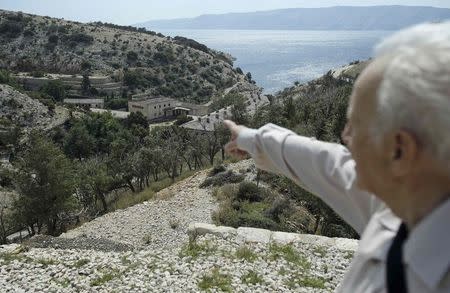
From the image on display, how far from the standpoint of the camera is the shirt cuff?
5.21 feet

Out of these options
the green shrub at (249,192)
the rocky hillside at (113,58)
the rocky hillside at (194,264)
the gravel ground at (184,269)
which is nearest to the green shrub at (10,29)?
the rocky hillside at (113,58)

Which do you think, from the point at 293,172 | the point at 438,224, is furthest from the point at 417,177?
the point at 293,172

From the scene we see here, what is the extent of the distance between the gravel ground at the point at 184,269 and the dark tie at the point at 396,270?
5528 mm

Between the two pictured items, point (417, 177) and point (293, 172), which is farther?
point (293, 172)

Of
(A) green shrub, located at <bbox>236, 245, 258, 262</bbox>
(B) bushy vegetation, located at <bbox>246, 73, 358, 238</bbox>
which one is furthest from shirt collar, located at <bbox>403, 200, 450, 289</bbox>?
(B) bushy vegetation, located at <bbox>246, 73, 358, 238</bbox>

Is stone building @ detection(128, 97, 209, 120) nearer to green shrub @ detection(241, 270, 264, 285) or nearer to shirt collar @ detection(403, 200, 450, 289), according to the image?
green shrub @ detection(241, 270, 264, 285)

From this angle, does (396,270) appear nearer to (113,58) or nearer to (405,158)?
(405,158)

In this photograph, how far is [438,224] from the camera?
0.89m

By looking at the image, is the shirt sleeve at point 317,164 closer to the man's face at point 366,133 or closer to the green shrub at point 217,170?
the man's face at point 366,133

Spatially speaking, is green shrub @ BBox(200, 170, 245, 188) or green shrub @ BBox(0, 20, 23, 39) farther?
green shrub @ BBox(0, 20, 23, 39)

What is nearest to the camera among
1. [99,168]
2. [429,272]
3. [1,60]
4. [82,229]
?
[429,272]

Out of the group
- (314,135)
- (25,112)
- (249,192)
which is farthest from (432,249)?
(25,112)

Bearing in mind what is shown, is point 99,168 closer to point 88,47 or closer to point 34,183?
point 34,183

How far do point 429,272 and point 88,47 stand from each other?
98.8m
